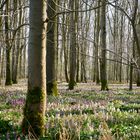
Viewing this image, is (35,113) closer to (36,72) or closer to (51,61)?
(36,72)

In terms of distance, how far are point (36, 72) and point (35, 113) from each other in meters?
0.68

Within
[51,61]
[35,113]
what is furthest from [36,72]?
[51,61]

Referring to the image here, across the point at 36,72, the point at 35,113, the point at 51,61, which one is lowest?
the point at 35,113

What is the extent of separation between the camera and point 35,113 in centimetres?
609

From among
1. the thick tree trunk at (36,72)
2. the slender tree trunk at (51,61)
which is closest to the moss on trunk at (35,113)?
the thick tree trunk at (36,72)

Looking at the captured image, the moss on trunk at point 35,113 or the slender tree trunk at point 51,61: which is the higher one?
the slender tree trunk at point 51,61

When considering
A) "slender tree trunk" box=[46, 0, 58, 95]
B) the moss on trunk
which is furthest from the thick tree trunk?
"slender tree trunk" box=[46, 0, 58, 95]

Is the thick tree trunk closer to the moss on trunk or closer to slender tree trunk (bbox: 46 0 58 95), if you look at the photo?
the moss on trunk

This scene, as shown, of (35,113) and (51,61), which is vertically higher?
(51,61)

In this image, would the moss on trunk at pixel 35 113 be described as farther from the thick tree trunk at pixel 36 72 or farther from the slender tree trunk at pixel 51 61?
the slender tree trunk at pixel 51 61

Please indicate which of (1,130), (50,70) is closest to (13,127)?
(1,130)

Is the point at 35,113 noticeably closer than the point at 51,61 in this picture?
Yes

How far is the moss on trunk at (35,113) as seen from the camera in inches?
239

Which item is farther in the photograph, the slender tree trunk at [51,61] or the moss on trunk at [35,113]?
the slender tree trunk at [51,61]
